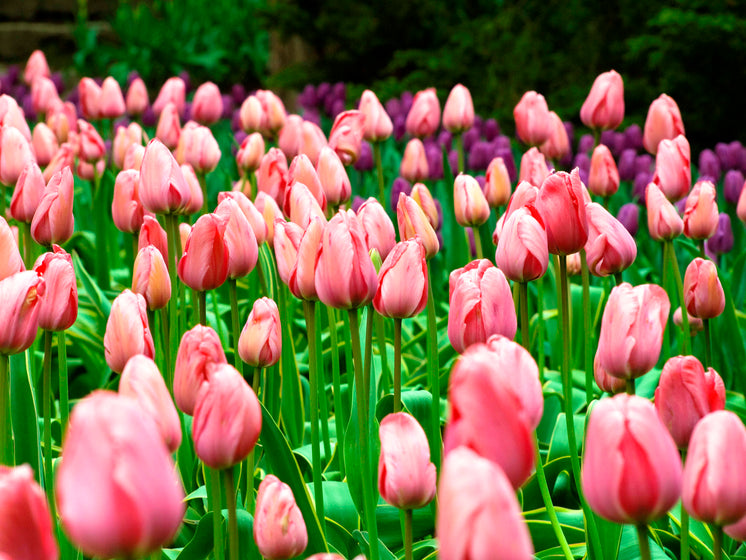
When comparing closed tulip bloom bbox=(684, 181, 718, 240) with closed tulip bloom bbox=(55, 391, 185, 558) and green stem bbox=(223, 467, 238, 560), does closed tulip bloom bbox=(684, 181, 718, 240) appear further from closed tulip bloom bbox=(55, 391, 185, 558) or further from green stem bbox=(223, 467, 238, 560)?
closed tulip bloom bbox=(55, 391, 185, 558)

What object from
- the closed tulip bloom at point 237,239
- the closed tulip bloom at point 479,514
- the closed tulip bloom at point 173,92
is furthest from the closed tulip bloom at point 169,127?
the closed tulip bloom at point 479,514

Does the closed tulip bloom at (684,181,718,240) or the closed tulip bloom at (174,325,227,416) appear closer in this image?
the closed tulip bloom at (174,325,227,416)

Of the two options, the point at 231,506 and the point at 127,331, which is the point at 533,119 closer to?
the point at 127,331

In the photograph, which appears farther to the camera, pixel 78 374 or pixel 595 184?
pixel 78 374

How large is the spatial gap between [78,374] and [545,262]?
1713mm

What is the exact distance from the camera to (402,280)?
125 centimetres

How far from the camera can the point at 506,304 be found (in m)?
1.18

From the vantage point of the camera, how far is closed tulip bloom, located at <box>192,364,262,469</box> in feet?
2.88

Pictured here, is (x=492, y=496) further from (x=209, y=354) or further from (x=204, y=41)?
(x=204, y=41)

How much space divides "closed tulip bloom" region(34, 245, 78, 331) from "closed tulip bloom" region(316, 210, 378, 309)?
0.33 meters

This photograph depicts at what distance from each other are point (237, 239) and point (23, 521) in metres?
0.87

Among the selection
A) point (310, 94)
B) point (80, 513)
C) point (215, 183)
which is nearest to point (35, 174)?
point (80, 513)

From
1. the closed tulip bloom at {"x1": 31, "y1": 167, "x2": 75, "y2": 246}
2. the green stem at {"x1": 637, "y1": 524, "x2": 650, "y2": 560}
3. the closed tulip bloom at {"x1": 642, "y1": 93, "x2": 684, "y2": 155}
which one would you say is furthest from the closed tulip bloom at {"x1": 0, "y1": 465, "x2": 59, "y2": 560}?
the closed tulip bloom at {"x1": 642, "y1": 93, "x2": 684, "y2": 155}

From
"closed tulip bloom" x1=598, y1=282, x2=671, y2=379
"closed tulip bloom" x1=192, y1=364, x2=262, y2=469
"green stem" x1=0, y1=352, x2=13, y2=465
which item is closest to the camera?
"closed tulip bloom" x1=192, y1=364, x2=262, y2=469
